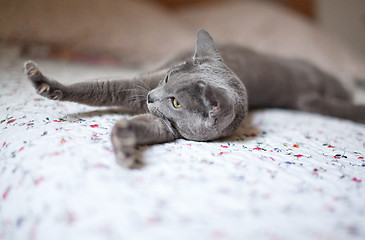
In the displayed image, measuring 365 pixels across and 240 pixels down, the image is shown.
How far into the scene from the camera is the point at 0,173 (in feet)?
2.08

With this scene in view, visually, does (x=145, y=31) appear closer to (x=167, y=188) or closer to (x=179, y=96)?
(x=179, y=96)

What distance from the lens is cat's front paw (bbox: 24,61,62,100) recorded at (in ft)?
2.60

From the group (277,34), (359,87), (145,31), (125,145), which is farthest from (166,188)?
(359,87)

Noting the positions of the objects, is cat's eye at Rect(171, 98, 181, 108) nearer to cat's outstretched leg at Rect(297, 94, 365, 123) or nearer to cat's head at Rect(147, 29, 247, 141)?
cat's head at Rect(147, 29, 247, 141)

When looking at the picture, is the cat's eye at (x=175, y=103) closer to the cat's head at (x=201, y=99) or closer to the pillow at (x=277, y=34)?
the cat's head at (x=201, y=99)

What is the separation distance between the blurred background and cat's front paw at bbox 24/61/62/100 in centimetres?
109

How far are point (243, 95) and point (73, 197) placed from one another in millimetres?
727

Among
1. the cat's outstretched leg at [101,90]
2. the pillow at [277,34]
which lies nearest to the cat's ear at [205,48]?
the cat's outstretched leg at [101,90]

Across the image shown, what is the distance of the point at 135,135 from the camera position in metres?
0.71

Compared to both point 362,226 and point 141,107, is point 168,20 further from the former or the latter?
point 362,226

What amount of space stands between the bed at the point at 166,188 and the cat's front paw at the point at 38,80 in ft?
0.31

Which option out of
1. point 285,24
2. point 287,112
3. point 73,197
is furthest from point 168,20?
point 73,197

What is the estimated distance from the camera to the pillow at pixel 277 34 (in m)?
2.33

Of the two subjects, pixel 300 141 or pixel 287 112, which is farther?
pixel 287 112
